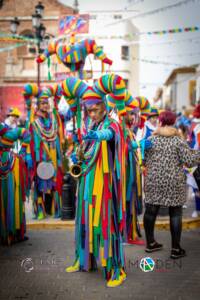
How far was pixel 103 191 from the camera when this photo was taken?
3.55 meters

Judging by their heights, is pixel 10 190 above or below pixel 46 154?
below

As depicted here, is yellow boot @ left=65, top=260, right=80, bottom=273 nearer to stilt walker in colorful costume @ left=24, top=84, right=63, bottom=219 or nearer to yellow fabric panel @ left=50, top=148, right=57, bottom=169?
stilt walker in colorful costume @ left=24, top=84, right=63, bottom=219

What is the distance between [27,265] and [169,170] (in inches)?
76.4

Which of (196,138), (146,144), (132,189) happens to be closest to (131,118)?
(196,138)

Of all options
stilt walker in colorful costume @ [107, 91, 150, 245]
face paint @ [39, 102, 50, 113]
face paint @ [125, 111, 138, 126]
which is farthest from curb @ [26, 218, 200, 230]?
face paint @ [39, 102, 50, 113]

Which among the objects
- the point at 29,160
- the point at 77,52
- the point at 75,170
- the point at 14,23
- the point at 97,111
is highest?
the point at 14,23

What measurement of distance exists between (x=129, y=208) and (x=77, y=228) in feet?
4.44

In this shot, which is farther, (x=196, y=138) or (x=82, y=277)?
(x=196, y=138)

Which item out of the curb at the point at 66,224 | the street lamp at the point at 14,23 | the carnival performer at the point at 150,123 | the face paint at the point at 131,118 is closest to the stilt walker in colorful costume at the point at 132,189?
the face paint at the point at 131,118

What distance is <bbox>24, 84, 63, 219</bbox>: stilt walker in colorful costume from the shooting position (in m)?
5.94

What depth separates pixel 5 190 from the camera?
4.79 meters

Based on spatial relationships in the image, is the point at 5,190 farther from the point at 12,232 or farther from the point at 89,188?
the point at 89,188

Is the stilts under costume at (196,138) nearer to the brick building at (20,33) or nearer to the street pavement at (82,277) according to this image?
the street pavement at (82,277)

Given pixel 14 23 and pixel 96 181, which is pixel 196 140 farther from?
pixel 14 23
